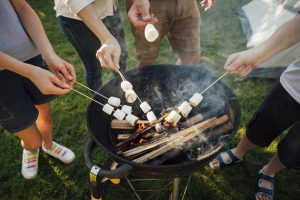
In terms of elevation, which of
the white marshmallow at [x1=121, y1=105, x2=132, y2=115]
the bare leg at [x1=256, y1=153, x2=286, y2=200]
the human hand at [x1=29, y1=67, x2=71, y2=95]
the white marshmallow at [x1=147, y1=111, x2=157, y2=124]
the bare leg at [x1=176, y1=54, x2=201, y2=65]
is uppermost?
the human hand at [x1=29, y1=67, x2=71, y2=95]

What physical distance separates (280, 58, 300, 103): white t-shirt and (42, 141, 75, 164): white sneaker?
7.81 ft

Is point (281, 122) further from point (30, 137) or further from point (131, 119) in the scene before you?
point (30, 137)

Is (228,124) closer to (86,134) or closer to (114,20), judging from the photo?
(114,20)

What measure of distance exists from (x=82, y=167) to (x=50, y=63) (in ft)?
4.62

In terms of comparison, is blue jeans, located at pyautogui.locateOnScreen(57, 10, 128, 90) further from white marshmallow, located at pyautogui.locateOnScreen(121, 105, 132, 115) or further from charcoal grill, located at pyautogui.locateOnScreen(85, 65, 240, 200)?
white marshmallow, located at pyautogui.locateOnScreen(121, 105, 132, 115)

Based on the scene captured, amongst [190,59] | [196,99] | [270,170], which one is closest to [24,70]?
[196,99]

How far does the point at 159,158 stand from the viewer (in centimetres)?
212

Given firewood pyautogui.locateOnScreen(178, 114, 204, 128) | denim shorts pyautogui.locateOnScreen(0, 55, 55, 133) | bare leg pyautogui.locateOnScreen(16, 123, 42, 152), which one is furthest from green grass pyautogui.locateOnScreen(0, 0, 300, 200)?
firewood pyautogui.locateOnScreen(178, 114, 204, 128)

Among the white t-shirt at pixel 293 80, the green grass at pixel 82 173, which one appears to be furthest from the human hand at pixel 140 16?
the green grass at pixel 82 173

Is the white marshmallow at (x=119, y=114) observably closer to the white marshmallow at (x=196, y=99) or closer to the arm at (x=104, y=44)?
the arm at (x=104, y=44)

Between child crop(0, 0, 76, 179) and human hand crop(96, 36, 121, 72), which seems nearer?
child crop(0, 0, 76, 179)

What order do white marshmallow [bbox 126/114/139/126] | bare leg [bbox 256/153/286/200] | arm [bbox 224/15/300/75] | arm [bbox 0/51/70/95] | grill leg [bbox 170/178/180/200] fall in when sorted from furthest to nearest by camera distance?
bare leg [bbox 256/153/286/200] → grill leg [bbox 170/178/180/200] → white marshmallow [bbox 126/114/139/126] → arm [bbox 224/15/300/75] → arm [bbox 0/51/70/95]

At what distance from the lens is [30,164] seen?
10.4 feet

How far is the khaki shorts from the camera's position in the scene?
9.51ft
